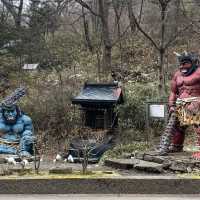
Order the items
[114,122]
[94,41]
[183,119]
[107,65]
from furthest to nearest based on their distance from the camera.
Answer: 1. [94,41]
2. [107,65]
3. [114,122]
4. [183,119]

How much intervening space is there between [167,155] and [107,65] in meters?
11.2

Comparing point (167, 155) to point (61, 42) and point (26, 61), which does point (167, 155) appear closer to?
point (26, 61)

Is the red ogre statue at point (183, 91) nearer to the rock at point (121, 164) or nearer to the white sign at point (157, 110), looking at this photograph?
the rock at point (121, 164)

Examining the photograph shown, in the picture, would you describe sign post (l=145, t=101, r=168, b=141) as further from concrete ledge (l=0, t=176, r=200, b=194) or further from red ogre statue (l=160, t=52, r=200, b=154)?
concrete ledge (l=0, t=176, r=200, b=194)

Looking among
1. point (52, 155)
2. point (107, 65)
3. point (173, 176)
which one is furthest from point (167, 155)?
point (107, 65)

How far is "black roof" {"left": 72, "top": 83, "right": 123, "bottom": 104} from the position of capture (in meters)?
15.0

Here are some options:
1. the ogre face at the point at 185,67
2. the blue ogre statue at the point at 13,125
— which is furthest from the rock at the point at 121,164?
the blue ogre statue at the point at 13,125

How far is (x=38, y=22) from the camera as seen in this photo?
79.9 feet

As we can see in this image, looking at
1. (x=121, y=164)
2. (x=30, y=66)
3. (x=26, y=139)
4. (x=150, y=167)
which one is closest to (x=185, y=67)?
(x=121, y=164)

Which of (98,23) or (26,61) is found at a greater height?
(98,23)

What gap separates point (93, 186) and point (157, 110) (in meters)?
5.40

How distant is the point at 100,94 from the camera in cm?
1525

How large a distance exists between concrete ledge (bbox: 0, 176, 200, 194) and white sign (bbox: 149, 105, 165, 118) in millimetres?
5014

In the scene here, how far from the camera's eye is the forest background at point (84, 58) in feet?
53.8
